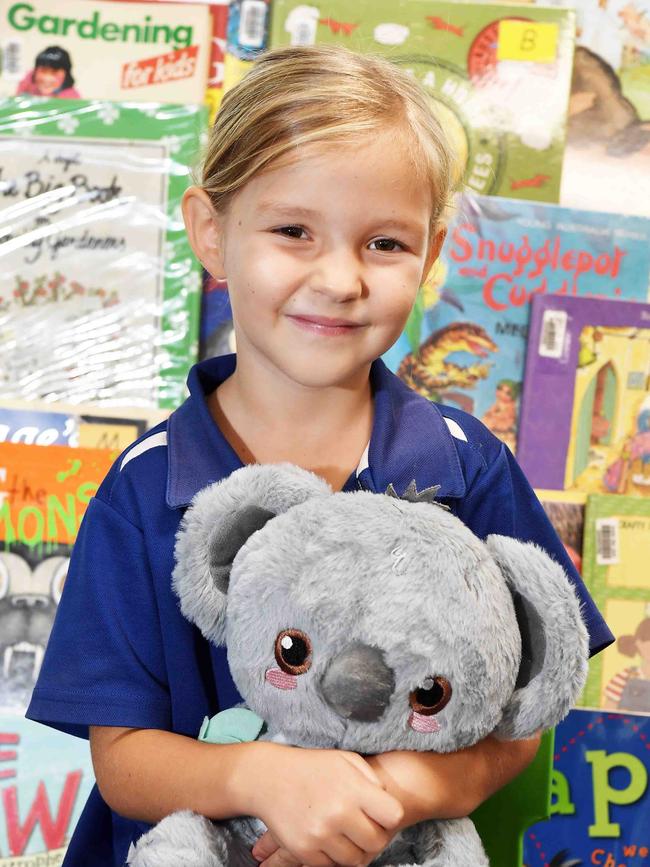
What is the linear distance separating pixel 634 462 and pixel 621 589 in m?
0.15

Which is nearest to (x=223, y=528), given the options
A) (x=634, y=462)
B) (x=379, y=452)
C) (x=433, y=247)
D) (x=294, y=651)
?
(x=294, y=651)

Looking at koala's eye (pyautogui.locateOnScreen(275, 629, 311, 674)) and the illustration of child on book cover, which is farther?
the illustration of child on book cover

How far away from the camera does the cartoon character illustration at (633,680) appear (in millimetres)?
1202

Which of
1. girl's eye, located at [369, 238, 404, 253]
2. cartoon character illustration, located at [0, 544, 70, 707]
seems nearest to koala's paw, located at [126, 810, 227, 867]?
girl's eye, located at [369, 238, 404, 253]

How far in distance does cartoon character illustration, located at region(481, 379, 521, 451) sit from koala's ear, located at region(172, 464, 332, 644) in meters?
0.66

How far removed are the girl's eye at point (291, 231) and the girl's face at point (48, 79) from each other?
24.1 inches

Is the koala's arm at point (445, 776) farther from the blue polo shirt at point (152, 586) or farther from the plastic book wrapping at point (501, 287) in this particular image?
the plastic book wrapping at point (501, 287)

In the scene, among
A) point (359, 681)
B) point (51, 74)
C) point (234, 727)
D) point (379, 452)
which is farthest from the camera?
point (51, 74)

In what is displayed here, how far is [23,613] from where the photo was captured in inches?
46.4

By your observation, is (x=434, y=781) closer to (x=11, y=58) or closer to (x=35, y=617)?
(x=35, y=617)

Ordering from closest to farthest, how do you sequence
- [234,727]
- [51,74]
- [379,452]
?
[234,727], [379,452], [51,74]

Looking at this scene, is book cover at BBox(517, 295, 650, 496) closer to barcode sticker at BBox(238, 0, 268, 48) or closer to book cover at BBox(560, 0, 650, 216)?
book cover at BBox(560, 0, 650, 216)

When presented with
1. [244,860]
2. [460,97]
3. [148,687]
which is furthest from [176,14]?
[244,860]

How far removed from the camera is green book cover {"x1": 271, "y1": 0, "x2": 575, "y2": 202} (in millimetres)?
1155
